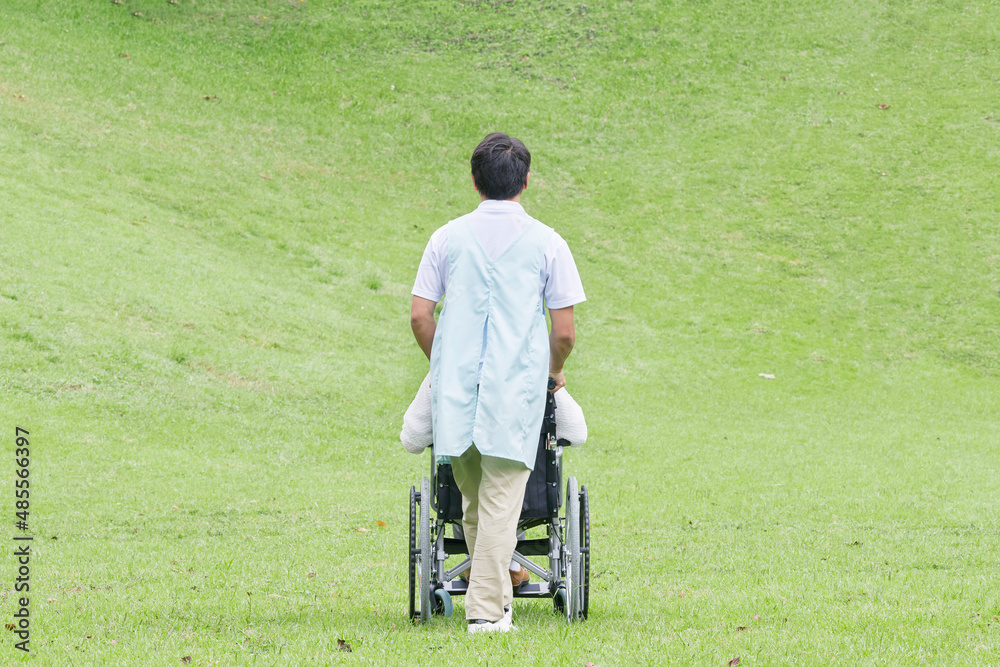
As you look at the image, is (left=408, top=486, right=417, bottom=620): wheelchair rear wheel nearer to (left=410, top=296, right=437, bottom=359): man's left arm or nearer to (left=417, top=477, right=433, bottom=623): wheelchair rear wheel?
(left=417, top=477, right=433, bottom=623): wheelchair rear wheel

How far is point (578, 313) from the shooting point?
2184 cm

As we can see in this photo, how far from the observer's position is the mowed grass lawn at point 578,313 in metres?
6.08

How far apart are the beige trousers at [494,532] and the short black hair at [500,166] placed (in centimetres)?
127

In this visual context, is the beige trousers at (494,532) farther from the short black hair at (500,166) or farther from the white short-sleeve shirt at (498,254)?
the short black hair at (500,166)

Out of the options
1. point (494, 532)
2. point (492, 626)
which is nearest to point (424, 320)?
point (494, 532)

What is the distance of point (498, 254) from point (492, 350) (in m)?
0.47

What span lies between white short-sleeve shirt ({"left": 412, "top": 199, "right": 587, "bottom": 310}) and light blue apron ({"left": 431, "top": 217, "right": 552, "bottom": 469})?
0.14 feet

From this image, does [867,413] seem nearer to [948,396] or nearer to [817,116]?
[948,396]

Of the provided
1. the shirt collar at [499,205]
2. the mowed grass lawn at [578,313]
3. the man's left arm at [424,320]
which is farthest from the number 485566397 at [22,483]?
the shirt collar at [499,205]

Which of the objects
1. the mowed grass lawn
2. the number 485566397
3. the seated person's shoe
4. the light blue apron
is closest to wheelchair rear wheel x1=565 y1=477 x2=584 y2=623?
the mowed grass lawn

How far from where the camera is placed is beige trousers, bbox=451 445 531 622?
4.84 m

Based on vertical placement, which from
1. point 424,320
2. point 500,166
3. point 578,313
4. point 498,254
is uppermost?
point 500,166

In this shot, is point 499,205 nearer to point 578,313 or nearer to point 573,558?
point 573,558

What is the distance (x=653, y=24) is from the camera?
32531 mm
